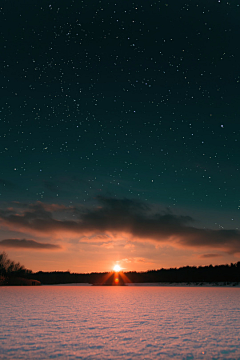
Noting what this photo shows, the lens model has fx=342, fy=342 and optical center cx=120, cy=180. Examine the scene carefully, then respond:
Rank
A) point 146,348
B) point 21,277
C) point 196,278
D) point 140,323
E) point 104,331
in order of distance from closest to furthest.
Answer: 1. point 146,348
2. point 104,331
3. point 140,323
4. point 21,277
5. point 196,278

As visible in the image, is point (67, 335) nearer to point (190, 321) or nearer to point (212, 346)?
point (212, 346)

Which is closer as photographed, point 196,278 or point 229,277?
point 229,277

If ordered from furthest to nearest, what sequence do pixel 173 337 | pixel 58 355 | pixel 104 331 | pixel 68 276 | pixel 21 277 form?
1. pixel 68 276
2. pixel 21 277
3. pixel 104 331
4. pixel 173 337
5. pixel 58 355

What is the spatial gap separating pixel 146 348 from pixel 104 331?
4.21 metres

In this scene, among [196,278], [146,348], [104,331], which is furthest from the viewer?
[196,278]

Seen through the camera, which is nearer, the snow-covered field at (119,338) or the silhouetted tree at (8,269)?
the snow-covered field at (119,338)

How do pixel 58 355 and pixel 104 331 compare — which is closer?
pixel 58 355

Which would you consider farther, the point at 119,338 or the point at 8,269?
the point at 8,269

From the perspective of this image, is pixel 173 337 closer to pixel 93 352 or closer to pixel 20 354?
pixel 93 352

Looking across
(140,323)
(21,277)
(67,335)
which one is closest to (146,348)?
(67,335)

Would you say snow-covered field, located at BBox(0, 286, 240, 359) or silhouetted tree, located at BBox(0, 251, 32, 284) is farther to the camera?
silhouetted tree, located at BBox(0, 251, 32, 284)

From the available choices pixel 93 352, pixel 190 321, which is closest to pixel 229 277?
pixel 190 321

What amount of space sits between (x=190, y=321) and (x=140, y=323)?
315cm

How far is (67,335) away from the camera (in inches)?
586
